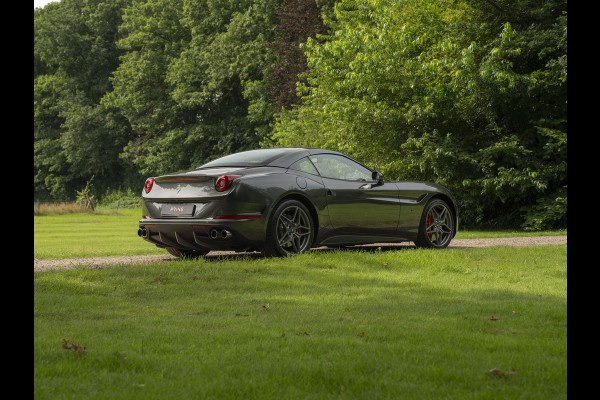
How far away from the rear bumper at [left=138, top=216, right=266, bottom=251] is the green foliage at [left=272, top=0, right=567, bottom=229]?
9.38 m

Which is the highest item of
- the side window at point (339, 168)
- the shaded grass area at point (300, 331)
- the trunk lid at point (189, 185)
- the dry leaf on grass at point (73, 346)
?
the side window at point (339, 168)

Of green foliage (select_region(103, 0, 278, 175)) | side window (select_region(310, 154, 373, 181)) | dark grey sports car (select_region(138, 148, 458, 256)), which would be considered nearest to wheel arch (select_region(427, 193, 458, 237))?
dark grey sports car (select_region(138, 148, 458, 256))

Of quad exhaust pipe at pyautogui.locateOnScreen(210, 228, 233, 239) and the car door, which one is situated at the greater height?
the car door

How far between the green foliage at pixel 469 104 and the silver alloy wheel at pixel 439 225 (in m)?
5.95

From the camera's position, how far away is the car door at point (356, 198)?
31.1 ft

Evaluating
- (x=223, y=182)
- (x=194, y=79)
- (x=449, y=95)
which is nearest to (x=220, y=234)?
(x=223, y=182)

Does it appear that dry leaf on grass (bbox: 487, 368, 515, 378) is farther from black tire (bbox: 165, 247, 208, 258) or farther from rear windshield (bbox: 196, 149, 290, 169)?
black tire (bbox: 165, 247, 208, 258)

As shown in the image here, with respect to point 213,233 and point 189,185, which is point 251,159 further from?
point 213,233

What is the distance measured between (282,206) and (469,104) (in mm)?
10408

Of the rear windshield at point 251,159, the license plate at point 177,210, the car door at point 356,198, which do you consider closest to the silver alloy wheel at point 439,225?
the car door at point 356,198

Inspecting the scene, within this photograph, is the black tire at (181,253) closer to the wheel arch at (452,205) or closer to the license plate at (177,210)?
the license plate at (177,210)

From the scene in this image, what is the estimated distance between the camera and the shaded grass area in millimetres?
3385
